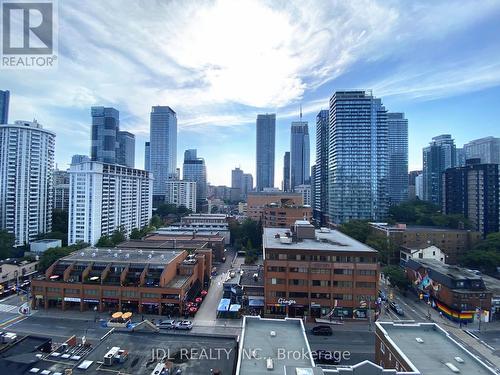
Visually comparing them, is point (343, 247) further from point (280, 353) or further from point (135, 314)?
point (135, 314)

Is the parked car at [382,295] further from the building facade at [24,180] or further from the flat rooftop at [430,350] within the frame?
the building facade at [24,180]

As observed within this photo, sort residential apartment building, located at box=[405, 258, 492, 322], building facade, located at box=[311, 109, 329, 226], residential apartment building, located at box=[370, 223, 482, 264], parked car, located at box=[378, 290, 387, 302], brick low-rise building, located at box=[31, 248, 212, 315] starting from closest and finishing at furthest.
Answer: residential apartment building, located at box=[405, 258, 492, 322] < brick low-rise building, located at box=[31, 248, 212, 315] < parked car, located at box=[378, 290, 387, 302] < residential apartment building, located at box=[370, 223, 482, 264] < building facade, located at box=[311, 109, 329, 226]

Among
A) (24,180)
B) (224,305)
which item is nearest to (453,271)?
(224,305)

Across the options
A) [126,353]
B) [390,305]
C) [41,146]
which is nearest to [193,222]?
[41,146]

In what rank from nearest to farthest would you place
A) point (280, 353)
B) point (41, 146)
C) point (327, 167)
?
point (280, 353) < point (41, 146) < point (327, 167)

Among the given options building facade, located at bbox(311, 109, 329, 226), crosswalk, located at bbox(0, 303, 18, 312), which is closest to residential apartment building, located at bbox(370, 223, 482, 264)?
building facade, located at bbox(311, 109, 329, 226)

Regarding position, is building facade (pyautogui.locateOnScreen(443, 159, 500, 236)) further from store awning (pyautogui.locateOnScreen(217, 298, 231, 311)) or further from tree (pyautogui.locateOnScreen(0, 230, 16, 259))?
tree (pyautogui.locateOnScreen(0, 230, 16, 259))
